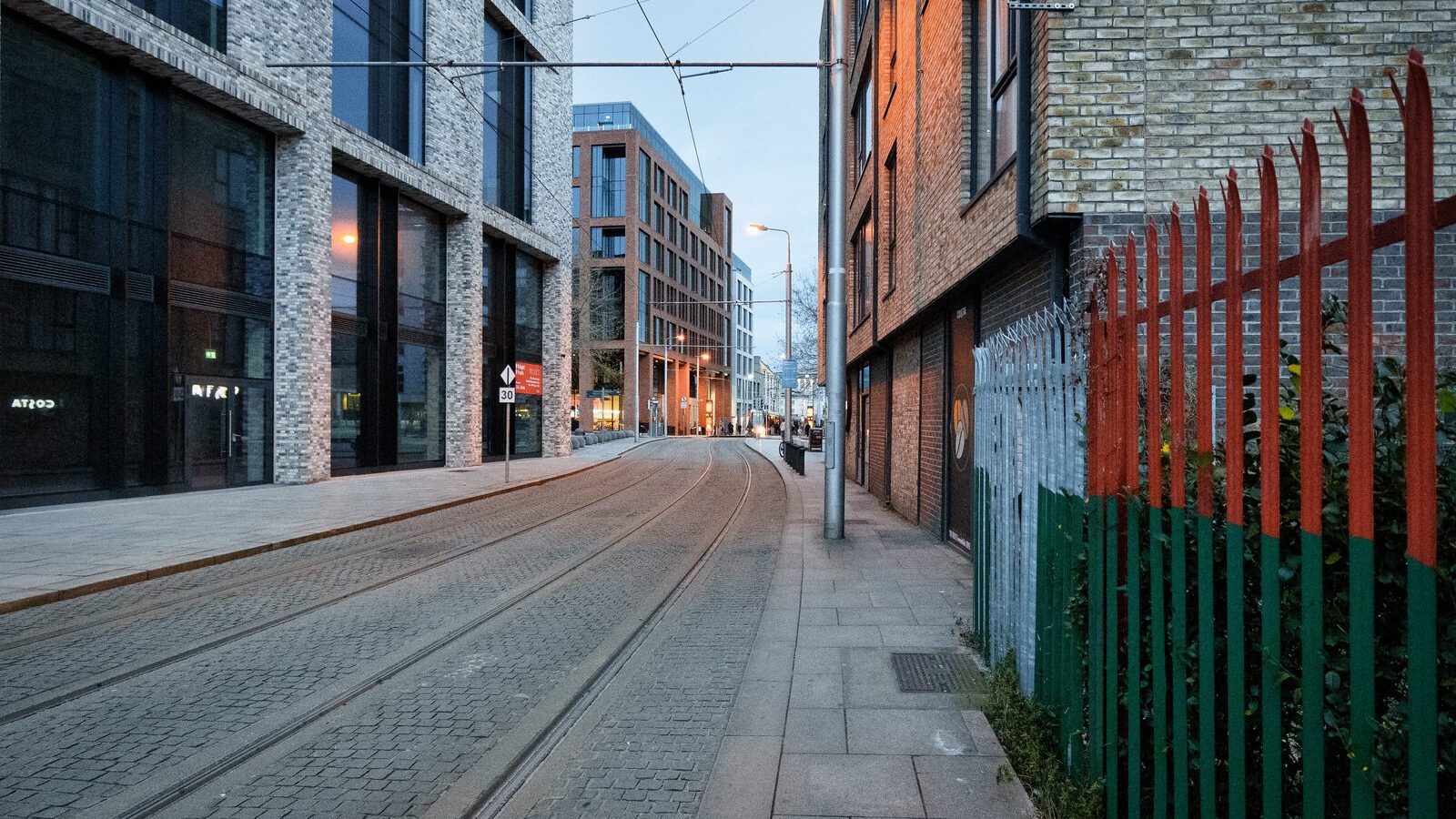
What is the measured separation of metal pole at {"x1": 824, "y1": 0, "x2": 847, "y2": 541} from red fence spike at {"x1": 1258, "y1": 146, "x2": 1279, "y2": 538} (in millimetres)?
8884

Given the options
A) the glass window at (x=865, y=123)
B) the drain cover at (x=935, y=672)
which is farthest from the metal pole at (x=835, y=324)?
the drain cover at (x=935, y=672)

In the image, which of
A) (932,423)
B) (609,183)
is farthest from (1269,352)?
(609,183)

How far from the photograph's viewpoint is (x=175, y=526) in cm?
1156

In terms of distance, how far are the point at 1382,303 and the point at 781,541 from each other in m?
7.20

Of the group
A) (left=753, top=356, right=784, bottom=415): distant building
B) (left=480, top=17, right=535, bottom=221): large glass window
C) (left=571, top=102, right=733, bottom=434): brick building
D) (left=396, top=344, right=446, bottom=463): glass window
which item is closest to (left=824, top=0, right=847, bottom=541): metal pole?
(left=396, top=344, right=446, bottom=463): glass window

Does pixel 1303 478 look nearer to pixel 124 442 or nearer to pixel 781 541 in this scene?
pixel 781 541

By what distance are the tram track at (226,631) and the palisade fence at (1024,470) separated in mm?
5294

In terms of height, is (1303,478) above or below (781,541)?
above

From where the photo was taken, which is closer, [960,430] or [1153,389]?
[1153,389]

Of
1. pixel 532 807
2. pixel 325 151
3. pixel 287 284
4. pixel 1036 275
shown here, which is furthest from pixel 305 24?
pixel 532 807

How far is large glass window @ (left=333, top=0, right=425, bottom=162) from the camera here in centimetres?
2081

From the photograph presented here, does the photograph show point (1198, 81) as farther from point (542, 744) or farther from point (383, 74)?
point (383, 74)

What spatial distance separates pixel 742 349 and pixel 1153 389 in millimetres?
112349

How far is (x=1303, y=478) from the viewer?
1957 mm
